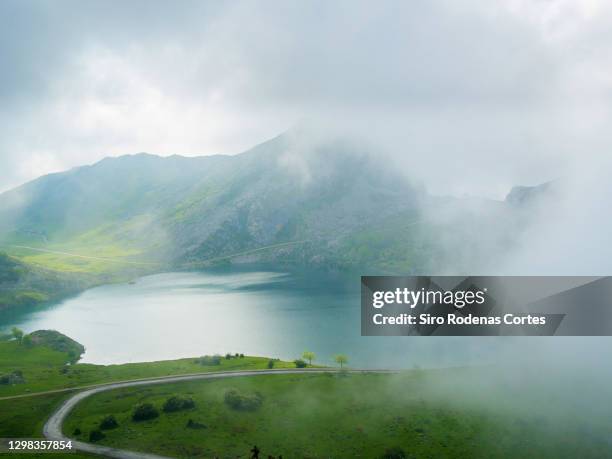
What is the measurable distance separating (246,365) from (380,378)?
40275mm

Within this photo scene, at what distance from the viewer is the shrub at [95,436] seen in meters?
72.8

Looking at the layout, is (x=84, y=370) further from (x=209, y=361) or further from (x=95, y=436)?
(x=95, y=436)

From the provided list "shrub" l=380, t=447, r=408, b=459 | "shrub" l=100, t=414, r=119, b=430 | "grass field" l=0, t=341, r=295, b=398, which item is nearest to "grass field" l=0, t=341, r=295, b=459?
"grass field" l=0, t=341, r=295, b=398

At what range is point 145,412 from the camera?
270 feet

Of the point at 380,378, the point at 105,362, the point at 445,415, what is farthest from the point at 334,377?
the point at 105,362

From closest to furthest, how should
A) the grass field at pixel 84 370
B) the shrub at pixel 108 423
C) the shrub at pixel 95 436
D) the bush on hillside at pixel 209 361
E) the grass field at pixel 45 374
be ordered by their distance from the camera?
1. the shrub at pixel 95 436
2. the shrub at pixel 108 423
3. the grass field at pixel 45 374
4. the grass field at pixel 84 370
5. the bush on hillside at pixel 209 361

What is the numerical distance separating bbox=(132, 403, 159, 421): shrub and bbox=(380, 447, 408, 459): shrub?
42.4 m

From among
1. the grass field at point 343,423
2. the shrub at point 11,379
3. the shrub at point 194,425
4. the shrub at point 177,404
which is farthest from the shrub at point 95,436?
the shrub at point 11,379

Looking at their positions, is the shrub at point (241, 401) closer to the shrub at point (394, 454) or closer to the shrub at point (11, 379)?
the shrub at point (394, 454)

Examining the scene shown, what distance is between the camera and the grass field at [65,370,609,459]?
72312 mm

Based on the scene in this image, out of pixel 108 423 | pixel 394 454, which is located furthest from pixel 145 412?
pixel 394 454

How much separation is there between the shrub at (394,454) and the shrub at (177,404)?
127 ft

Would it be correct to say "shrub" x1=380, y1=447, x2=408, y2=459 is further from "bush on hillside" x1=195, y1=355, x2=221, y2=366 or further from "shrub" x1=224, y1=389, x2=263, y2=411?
"bush on hillside" x1=195, y1=355, x2=221, y2=366

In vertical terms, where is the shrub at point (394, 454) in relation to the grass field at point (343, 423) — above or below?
below
